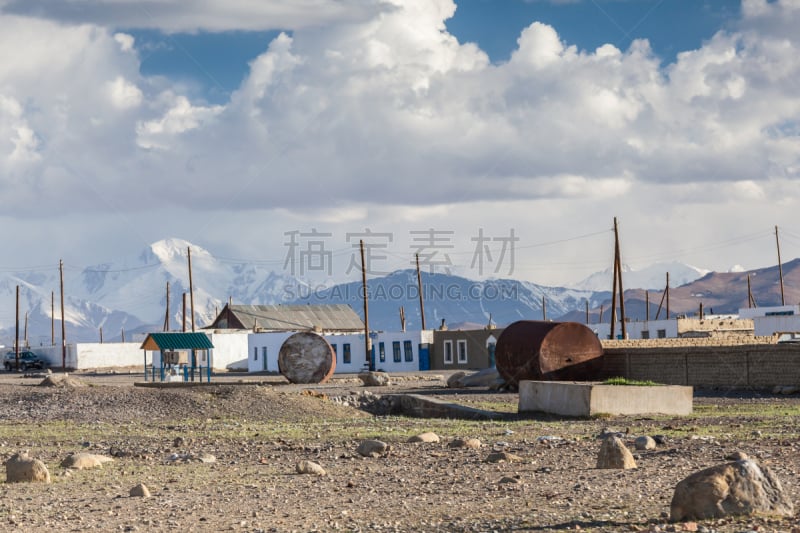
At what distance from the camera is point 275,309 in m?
105

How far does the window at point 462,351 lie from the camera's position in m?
70.4

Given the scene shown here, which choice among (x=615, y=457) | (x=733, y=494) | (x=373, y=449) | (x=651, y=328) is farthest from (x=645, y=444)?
(x=651, y=328)

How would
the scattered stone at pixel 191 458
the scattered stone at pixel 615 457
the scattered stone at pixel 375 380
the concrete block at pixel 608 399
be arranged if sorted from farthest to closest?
the scattered stone at pixel 375 380, the concrete block at pixel 608 399, the scattered stone at pixel 191 458, the scattered stone at pixel 615 457

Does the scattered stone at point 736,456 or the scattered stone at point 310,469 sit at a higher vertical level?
the scattered stone at point 736,456

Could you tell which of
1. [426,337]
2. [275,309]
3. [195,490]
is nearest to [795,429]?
[195,490]

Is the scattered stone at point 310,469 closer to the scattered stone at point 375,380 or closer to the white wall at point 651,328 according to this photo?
the scattered stone at point 375,380

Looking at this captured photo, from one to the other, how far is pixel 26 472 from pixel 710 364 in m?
26.9

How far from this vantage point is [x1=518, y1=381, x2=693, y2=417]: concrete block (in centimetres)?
2578

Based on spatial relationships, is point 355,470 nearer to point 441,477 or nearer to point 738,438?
point 441,477

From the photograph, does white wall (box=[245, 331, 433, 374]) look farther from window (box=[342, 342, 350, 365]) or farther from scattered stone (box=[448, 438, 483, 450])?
scattered stone (box=[448, 438, 483, 450])

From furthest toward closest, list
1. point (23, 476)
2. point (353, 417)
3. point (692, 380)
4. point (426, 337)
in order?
Result: point (426, 337)
point (692, 380)
point (353, 417)
point (23, 476)

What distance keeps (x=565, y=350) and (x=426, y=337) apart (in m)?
34.1

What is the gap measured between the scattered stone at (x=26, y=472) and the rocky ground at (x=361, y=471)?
0.22 m

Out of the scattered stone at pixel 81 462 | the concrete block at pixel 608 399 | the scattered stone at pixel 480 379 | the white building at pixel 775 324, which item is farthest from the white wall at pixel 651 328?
the scattered stone at pixel 81 462
